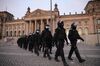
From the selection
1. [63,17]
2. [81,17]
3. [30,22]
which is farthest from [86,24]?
[30,22]

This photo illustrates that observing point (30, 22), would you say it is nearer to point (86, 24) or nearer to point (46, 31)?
point (86, 24)

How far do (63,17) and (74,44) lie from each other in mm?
29596

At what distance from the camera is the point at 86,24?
30.4 m

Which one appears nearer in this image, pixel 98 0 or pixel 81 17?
pixel 98 0

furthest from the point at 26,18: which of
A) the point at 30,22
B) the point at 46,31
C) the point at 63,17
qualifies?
the point at 46,31

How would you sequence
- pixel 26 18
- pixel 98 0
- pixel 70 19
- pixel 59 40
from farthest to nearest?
pixel 26 18
pixel 70 19
pixel 59 40
pixel 98 0

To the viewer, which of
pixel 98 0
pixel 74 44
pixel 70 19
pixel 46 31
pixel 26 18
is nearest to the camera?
pixel 98 0

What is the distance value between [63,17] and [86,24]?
5.18 m

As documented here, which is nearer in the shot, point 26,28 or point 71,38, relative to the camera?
point 71,38

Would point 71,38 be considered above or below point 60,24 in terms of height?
below

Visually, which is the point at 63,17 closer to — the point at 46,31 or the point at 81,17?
the point at 81,17

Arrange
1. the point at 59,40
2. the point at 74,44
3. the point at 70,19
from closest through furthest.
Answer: the point at 59,40 → the point at 74,44 → the point at 70,19

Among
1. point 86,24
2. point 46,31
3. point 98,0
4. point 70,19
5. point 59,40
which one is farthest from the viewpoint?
point 70,19

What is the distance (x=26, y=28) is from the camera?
3825 centimetres
